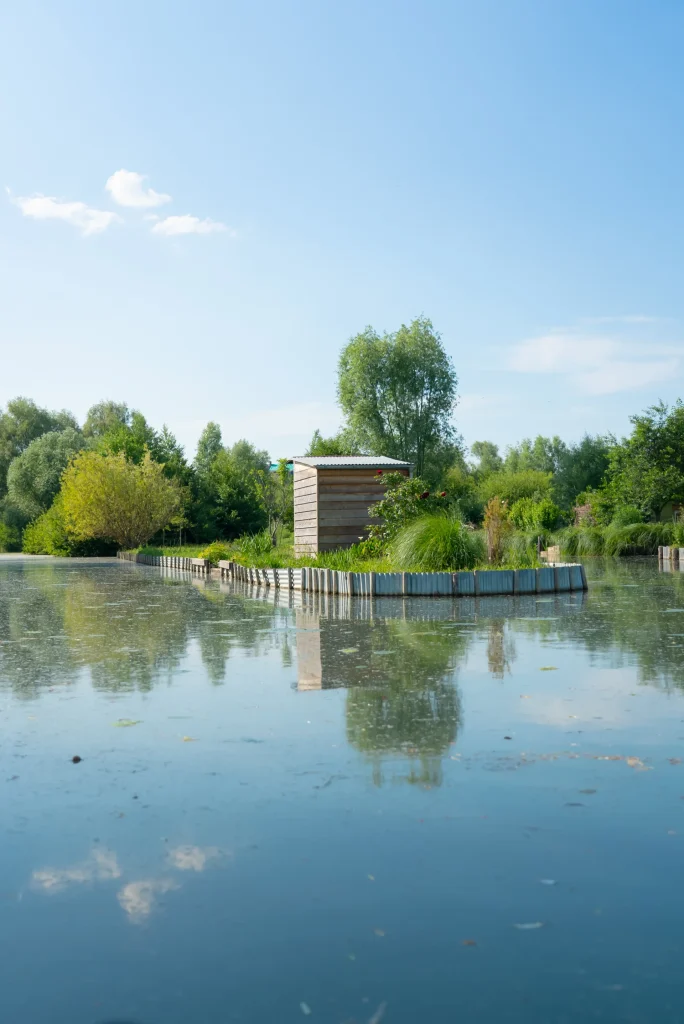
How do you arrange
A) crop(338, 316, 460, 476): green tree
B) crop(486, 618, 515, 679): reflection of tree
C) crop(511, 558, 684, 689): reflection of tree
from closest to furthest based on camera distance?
crop(486, 618, 515, 679): reflection of tree < crop(511, 558, 684, 689): reflection of tree < crop(338, 316, 460, 476): green tree

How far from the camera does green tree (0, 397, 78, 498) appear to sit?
65250 millimetres

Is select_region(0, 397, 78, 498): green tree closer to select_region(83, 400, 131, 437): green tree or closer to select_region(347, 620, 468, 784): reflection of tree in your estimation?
select_region(83, 400, 131, 437): green tree

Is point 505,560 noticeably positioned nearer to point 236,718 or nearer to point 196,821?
point 236,718

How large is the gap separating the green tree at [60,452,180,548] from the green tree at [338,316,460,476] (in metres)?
13.8

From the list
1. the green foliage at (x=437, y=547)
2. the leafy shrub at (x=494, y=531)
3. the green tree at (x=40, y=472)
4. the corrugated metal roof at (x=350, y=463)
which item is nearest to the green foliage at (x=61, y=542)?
the green tree at (x=40, y=472)

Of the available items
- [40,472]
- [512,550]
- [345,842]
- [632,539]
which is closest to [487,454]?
[40,472]

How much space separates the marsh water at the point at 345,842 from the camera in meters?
2.88

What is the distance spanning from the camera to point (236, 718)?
21.2ft

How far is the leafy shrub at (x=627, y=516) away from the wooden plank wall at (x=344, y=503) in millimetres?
16043

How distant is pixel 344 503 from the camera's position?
67.9ft

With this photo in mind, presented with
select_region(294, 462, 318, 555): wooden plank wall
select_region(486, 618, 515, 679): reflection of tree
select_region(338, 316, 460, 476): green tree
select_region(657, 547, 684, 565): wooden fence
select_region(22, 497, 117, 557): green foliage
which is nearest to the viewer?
select_region(486, 618, 515, 679): reflection of tree

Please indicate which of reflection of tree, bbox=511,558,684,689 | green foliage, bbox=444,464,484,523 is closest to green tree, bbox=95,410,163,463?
green foliage, bbox=444,464,484,523

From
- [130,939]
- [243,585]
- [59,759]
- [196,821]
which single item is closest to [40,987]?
[130,939]

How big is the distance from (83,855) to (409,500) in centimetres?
1470
